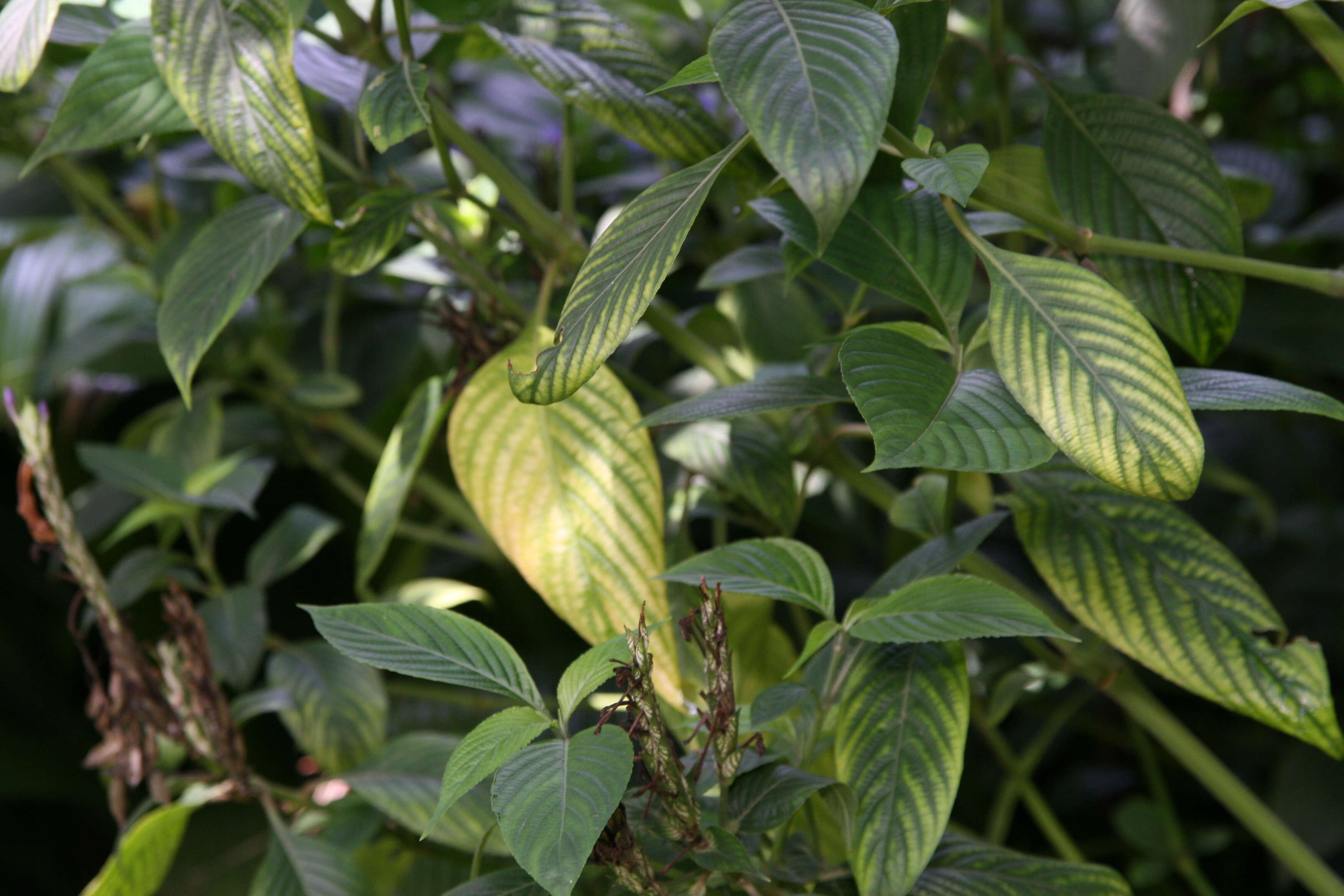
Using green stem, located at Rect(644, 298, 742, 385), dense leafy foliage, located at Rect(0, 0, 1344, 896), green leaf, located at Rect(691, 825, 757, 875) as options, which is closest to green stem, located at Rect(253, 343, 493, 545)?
dense leafy foliage, located at Rect(0, 0, 1344, 896)

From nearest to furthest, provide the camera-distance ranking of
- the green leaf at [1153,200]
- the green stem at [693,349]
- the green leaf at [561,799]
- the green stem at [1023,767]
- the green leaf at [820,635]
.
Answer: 1. the green leaf at [561,799]
2. the green leaf at [820,635]
3. the green leaf at [1153,200]
4. the green stem at [693,349]
5. the green stem at [1023,767]

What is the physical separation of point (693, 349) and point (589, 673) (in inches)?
12.0

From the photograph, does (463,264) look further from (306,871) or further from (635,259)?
(306,871)

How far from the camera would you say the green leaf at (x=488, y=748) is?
1.10 ft

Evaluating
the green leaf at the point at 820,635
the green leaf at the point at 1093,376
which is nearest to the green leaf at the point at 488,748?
A: the green leaf at the point at 820,635

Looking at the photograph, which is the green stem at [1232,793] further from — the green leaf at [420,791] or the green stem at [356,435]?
the green stem at [356,435]

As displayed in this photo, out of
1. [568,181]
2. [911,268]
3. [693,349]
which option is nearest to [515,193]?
[568,181]

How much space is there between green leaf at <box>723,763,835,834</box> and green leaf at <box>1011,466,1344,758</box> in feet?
0.54

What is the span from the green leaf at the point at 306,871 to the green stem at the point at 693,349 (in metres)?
0.36

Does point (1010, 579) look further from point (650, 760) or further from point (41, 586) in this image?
point (41, 586)

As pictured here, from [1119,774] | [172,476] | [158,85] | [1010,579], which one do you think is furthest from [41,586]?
[1119,774]

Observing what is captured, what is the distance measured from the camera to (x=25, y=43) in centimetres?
44

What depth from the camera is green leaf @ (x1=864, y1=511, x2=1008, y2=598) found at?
1.42ft

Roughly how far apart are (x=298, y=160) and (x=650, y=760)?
30 cm
